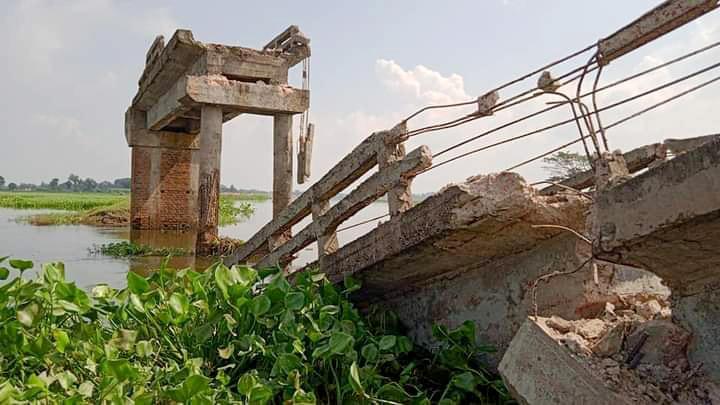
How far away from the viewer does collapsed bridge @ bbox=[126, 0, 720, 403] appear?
6.29 ft

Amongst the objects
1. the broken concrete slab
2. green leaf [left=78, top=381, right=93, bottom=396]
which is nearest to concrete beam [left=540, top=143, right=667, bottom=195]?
the broken concrete slab

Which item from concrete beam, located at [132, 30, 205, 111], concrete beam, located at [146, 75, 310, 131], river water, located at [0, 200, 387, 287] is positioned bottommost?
river water, located at [0, 200, 387, 287]

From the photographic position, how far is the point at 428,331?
349 centimetres

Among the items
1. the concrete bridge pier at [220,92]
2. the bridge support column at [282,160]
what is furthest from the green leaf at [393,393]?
the bridge support column at [282,160]

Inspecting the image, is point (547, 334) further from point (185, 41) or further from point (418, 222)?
point (185, 41)

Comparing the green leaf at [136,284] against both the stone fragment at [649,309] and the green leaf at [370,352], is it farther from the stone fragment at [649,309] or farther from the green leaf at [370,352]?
the stone fragment at [649,309]

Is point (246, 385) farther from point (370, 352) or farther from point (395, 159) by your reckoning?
point (395, 159)

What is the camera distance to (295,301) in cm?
307

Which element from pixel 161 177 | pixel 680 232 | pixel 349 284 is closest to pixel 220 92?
pixel 161 177

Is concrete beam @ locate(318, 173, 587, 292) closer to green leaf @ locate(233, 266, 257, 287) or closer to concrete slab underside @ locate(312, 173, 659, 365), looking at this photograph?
concrete slab underside @ locate(312, 173, 659, 365)

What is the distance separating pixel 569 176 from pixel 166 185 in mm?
11800

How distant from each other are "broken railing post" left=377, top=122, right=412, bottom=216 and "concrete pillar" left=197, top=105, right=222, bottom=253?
22.8 feet

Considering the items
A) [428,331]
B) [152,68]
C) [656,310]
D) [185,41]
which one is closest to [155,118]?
[152,68]

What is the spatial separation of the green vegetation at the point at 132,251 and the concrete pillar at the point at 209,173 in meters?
0.56
